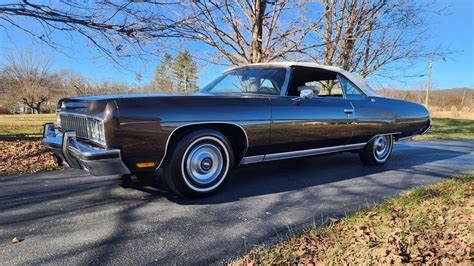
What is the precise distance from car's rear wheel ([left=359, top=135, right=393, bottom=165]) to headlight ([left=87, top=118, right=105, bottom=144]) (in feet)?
13.8

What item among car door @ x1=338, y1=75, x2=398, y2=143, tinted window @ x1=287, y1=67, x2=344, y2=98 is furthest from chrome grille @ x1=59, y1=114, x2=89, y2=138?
car door @ x1=338, y1=75, x2=398, y2=143

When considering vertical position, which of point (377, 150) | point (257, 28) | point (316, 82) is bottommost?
point (377, 150)

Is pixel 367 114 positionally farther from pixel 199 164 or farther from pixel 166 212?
pixel 166 212

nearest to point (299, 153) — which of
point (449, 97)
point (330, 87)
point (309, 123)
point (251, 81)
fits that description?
point (309, 123)

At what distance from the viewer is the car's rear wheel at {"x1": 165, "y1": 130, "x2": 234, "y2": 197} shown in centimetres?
330

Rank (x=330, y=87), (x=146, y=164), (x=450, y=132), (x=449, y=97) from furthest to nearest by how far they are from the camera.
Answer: (x=449, y=97)
(x=450, y=132)
(x=330, y=87)
(x=146, y=164)

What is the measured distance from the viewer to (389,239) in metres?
2.32

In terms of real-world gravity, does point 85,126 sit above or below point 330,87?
below

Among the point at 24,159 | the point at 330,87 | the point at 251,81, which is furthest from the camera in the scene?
the point at 24,159

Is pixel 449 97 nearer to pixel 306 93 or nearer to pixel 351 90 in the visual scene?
pixel 351 90

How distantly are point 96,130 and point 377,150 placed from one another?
15.1ft

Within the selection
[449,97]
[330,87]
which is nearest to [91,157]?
[330,87]

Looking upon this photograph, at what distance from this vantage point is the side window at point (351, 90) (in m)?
5.19

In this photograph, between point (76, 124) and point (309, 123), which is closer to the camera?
point (76, 124)
